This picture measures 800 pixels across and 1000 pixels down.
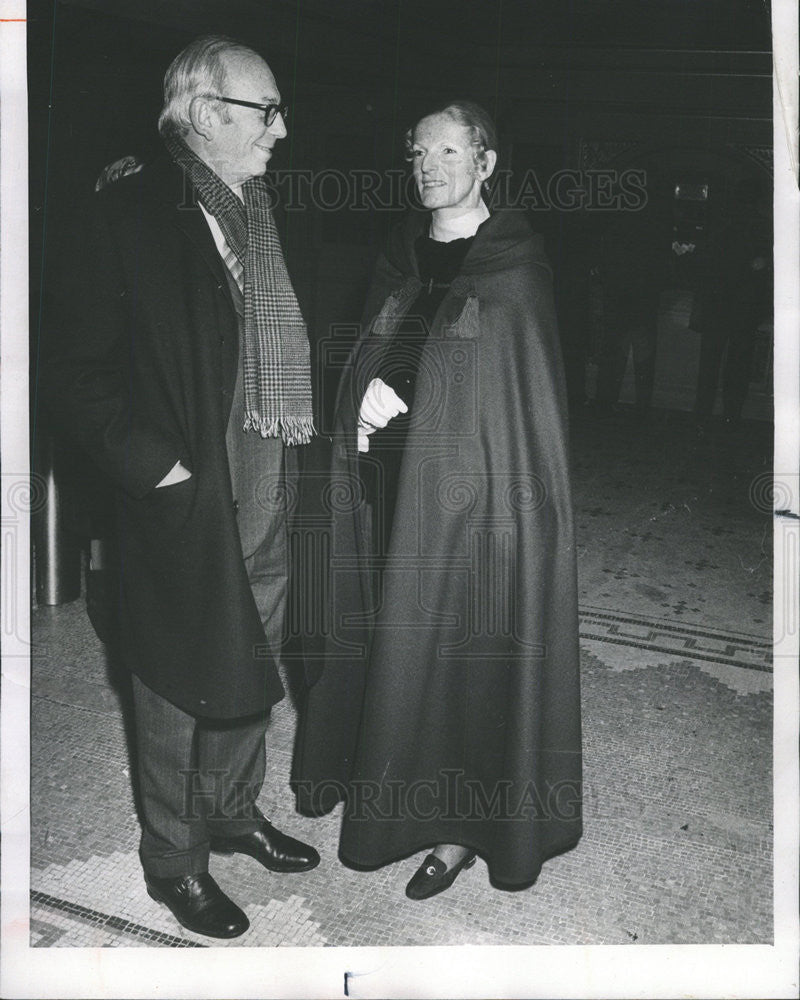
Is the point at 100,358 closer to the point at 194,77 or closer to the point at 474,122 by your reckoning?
the point at 194,77

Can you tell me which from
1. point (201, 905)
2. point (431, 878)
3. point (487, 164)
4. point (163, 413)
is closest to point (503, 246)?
point (487, 164)

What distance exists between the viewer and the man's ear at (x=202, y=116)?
2035mm

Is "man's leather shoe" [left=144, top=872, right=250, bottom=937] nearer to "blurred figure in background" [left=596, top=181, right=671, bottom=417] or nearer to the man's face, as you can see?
the man's face

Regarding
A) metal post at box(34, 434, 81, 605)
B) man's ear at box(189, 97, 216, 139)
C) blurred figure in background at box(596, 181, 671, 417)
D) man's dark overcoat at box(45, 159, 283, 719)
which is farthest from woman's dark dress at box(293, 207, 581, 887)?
blurred figure in background at box(596, 181, 671, 417)

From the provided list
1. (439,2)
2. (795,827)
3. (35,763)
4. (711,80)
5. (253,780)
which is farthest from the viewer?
(711,80)

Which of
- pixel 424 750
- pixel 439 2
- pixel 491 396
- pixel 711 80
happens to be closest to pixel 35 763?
pixel 424 750

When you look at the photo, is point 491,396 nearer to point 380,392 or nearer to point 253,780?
point 380,392

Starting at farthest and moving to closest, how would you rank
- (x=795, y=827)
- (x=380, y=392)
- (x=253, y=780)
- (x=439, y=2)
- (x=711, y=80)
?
(x=711, y=80)
(x=439, y=2)
(x=253, y=780)
(x=380, y=392)
(x=795, y=827)

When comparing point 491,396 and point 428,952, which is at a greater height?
point 491,396

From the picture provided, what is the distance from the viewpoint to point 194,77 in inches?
80.0

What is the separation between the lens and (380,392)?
2271mm

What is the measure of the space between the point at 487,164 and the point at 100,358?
0.88 meters

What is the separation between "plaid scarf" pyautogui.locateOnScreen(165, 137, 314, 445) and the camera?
80.8 inches

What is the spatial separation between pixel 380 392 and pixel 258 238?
1.35 ft
